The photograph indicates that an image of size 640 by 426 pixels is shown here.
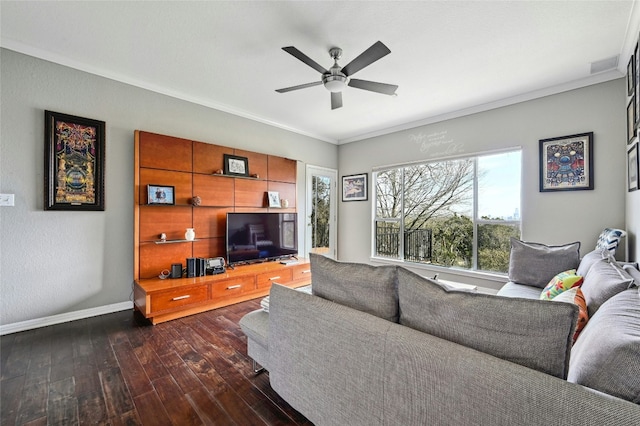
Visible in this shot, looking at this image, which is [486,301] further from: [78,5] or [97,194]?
[97,194]

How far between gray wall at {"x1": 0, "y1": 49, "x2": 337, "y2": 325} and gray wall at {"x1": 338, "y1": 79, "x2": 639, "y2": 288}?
3855 millimetres

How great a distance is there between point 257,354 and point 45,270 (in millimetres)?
2469

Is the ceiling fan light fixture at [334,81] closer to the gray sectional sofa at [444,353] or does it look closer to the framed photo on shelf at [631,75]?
the gray sectional sofa at [444,353]

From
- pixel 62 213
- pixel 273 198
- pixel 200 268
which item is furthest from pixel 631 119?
pixel 62 213

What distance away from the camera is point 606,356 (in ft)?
2.52

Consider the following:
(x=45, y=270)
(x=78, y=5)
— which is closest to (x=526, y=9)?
(x=78, y=5)

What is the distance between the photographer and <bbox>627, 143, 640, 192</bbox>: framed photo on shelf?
226cm

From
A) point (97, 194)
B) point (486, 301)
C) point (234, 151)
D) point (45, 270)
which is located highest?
point (234, 151)

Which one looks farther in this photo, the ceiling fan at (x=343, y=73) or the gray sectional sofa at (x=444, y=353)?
the ceiling fan at (x=343, y=73)

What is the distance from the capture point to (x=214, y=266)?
337cm

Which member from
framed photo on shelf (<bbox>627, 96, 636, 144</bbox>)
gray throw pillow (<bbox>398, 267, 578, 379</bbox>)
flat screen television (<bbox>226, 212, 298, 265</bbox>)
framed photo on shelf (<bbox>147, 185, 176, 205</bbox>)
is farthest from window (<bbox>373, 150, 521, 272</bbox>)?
framed photo on shelf (<bbox>147, 185, 176, 205</bbox>)

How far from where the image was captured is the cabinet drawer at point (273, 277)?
11.8 ft

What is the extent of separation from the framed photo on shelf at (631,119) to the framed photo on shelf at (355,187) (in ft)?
10.9

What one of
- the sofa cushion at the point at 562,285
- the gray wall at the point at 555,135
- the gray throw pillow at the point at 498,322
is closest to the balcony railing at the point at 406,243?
the gray wall at the point at 555,135
